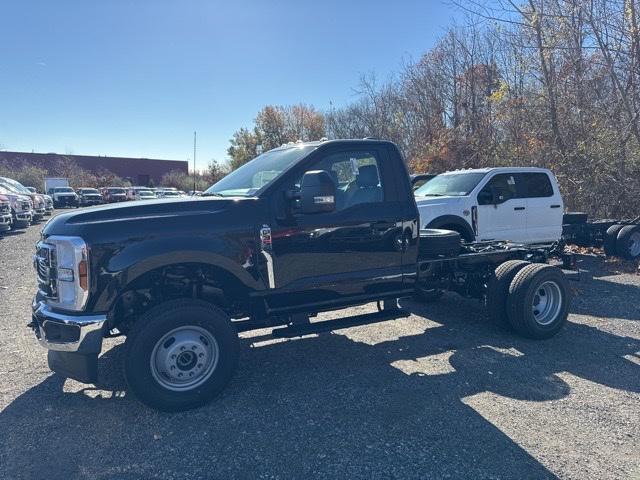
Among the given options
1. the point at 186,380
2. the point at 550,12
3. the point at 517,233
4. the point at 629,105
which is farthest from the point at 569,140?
the point at 186,380

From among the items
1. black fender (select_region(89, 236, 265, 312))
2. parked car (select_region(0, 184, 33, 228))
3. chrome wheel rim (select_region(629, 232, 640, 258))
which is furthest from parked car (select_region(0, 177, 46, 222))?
chrome wheel rim (select_region(629, 232, 640, 258))

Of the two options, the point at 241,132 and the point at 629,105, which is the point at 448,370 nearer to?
the point at 629,105

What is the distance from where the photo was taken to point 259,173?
15.3 ft

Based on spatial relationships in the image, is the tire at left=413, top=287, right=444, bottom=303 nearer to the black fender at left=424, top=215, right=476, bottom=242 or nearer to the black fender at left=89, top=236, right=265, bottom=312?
the black fender at left=424, top=215, right=476, bottom=242

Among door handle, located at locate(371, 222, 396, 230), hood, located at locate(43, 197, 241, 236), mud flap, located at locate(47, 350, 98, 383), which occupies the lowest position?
mud flap, located at locate(47, 350, 98, 383)

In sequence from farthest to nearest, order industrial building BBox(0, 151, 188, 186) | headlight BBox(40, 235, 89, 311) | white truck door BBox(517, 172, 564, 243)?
1. industrial building BBox(0, 151, 188, 186)
2. white truck door BBox(517, 172, 564, 243)
3. headlight BBox(40, 235, 89, 311)

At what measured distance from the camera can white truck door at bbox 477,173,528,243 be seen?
885 cm

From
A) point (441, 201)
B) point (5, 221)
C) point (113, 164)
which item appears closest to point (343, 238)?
point (441, 201)

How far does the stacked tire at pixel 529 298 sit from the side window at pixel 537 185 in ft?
13.8

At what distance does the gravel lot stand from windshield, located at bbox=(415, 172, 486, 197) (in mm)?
3892

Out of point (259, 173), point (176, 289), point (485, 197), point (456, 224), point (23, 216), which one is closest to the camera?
point (176, 289)

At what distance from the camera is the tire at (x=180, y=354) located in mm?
3697

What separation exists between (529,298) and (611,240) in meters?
6.52

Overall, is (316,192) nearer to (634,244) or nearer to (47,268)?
(47,268)
